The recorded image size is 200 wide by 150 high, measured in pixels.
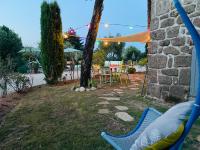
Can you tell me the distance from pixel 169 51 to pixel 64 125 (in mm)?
3027

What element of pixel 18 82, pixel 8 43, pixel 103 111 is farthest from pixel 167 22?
pixel 8 43

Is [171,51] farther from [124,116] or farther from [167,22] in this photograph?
[124,116]

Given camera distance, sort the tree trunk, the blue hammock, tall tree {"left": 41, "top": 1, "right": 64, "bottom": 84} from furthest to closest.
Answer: tall tree {"left": 41, "top": 1, "right": 64, "bottom": 84}, the tree trunk, the blue hammock

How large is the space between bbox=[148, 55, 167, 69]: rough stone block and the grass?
0.86 metres

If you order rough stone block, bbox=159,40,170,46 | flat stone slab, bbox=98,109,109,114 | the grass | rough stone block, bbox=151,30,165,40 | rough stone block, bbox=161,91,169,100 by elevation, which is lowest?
the grass

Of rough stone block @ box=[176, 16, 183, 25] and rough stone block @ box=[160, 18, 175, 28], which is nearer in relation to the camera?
rough stone block @ box=[176, 16, 183, 25]

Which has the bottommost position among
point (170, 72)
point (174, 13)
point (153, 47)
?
point (170, 72)

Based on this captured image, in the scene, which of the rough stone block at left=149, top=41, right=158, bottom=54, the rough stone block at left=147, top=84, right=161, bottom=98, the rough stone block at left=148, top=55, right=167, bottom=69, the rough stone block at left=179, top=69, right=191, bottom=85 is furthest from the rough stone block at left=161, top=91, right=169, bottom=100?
the rough stone block at left=149, top=41, right=158, bottom=54

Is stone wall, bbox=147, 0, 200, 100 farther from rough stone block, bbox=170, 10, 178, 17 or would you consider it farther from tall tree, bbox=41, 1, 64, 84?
tall tree, bbox=41, 1, 64, 84

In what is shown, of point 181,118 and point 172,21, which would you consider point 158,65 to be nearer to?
point 172,21

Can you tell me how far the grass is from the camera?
3592mm

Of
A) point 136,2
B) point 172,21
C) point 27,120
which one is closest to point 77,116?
point 27,120

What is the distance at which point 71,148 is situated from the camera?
136 inches

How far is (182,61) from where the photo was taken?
227 inches
